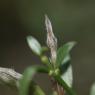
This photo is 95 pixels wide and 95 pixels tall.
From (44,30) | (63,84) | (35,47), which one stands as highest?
(44,30)

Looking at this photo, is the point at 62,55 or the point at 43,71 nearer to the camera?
the point at 43,71

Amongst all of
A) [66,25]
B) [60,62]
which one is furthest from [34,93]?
[66,25]

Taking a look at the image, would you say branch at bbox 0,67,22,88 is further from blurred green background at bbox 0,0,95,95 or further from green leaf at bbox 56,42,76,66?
blurred green background at bbox 0,0,95,95

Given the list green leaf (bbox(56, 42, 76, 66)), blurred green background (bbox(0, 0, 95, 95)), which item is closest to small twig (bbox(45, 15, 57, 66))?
green leaf (bbox(56, 42, 76, 66))

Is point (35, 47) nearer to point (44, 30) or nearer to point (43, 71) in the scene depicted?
point (43, 71)

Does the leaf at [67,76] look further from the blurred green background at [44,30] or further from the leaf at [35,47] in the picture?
the blurred green background at [44,30]

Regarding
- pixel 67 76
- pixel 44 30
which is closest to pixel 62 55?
pixel 67 76

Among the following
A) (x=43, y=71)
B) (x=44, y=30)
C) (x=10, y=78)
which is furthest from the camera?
(x=44, y=30)

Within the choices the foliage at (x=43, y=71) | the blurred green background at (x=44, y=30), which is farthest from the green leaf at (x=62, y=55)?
the blurred green background at (x=44, y=30)

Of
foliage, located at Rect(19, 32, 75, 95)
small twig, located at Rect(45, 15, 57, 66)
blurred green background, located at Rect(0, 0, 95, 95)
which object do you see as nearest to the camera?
foliage, located at Rect(19, 32, 75, 95)
